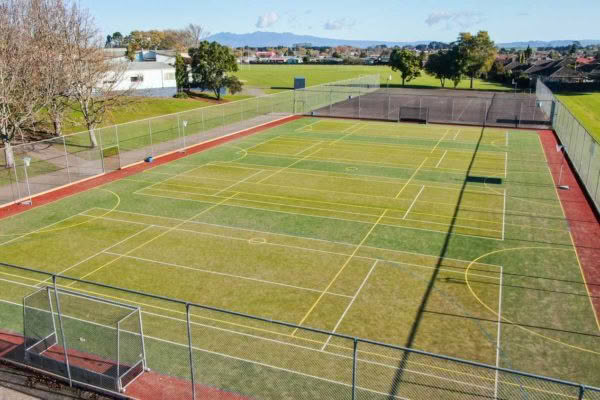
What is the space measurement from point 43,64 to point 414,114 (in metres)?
39.8

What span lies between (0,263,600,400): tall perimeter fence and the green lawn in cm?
4199

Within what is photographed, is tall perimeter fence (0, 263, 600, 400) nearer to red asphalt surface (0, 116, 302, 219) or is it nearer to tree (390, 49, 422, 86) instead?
red asphalt surface (0, 116, 302, 219)

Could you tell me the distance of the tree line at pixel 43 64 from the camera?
34.7 m

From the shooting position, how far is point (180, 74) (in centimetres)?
7862

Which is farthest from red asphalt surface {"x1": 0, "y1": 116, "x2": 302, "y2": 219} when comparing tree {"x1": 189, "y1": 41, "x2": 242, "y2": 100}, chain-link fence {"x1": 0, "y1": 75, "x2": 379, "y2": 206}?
tree {"x1": 189, "y1": 41, "x2": 242, "y2": 100}

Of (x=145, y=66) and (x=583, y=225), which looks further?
(x=145, y=66)

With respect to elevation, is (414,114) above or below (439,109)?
above

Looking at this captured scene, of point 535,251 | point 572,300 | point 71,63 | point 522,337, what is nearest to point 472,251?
point 535,251

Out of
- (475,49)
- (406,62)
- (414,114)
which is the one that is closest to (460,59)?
(475,49)

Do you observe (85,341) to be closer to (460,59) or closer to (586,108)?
(586,108)

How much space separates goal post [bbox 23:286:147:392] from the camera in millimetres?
12586

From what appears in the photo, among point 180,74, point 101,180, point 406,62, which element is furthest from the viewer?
point 406,62

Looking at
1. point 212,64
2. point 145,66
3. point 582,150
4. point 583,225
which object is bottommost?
point 583,225

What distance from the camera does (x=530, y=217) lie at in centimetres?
2580
